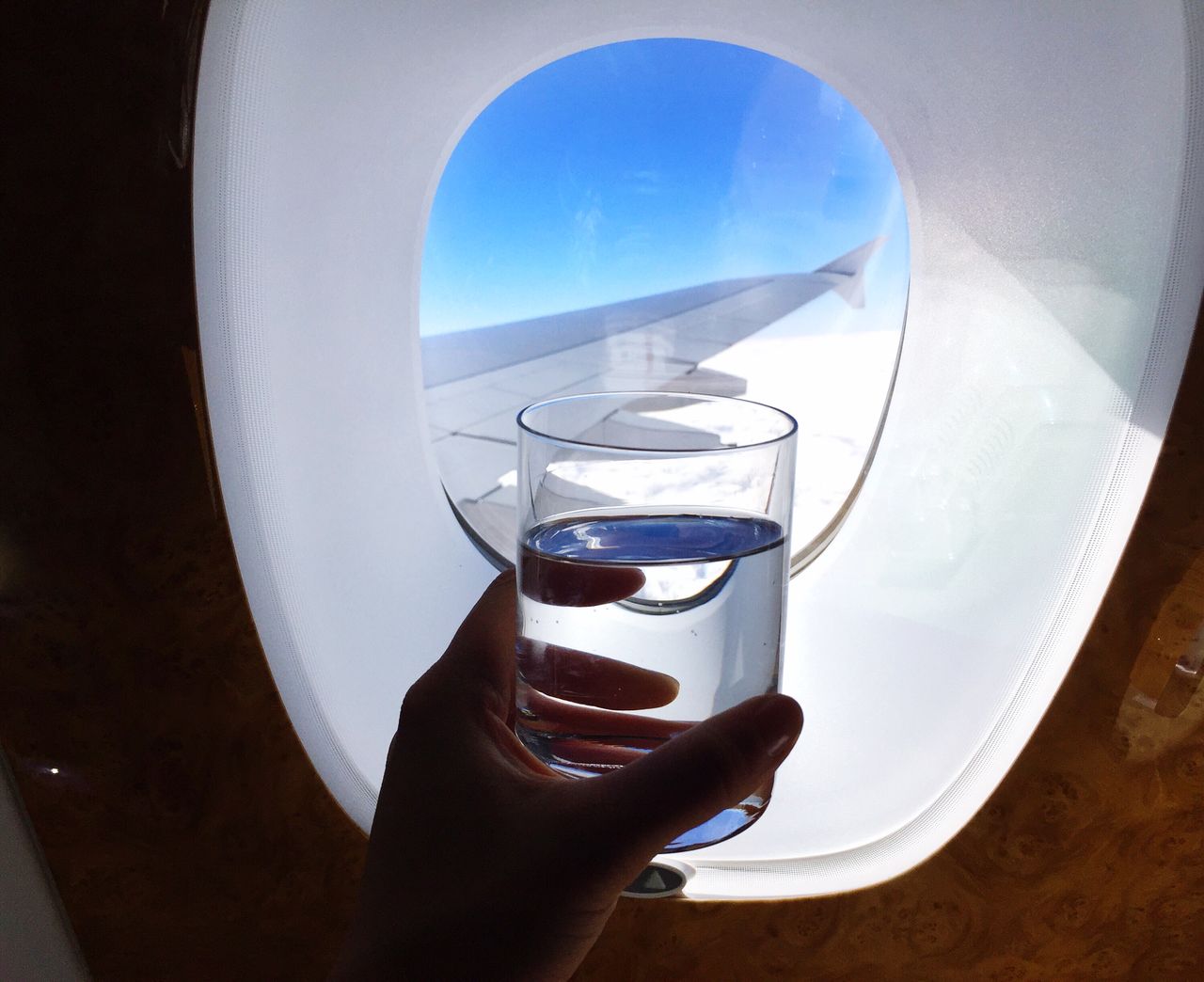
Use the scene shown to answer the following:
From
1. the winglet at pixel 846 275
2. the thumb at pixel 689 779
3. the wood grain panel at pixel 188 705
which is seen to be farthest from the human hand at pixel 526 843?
the winglet at pixel 846 275

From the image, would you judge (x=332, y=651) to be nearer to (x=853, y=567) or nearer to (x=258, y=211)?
(x=258, y=211)

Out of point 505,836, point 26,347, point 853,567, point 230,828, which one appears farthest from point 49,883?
point 853,567

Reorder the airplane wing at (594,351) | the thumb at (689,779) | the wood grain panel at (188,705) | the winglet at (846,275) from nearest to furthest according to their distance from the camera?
the thumb at (689,779) → the wood grain panel at (188,705) → the winglet at (846,275) → the airplane wing at (594,351)

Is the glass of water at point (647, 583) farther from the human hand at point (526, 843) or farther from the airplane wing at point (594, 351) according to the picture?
the airplane wing at point (594, 351)

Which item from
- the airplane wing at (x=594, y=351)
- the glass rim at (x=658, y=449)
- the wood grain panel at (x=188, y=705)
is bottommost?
the airplane wing at (x=594, y=351)

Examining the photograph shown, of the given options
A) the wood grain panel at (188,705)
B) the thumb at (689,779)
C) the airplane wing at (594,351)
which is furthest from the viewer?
the airplane wing at (594,351)

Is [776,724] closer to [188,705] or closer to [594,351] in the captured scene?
[188,705]
